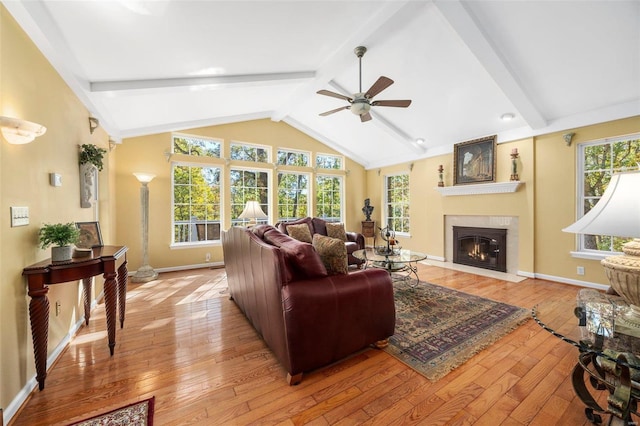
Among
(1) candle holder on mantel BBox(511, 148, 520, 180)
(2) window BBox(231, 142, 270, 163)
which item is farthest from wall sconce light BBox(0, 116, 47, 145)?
(1) candle holder on mantel BBox(511, 148, 520, 180)

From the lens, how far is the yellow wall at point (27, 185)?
57.9 inches

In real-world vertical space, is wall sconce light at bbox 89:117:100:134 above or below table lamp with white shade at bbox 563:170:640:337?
above

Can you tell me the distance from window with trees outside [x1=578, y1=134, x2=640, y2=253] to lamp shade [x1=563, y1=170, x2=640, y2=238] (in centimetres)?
327

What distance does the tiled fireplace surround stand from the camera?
4325mm

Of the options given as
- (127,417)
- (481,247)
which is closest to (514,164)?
(481,247)

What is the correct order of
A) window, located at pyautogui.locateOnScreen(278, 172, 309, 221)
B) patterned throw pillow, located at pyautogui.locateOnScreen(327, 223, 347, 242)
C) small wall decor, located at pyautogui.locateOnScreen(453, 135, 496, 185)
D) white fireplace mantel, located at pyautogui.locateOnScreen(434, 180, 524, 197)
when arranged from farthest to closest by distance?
window, located at pyautogui.locateOnScreen(278, 172, 309, 221) → patterned throw pillow, located at pyautogui.locateOnScreen(327, 223, 347, 242) → small wall decor, located at pyautogui.locateOnScreen(453, 135, 496, 185) → white fireplace mantel, located at pyautogui.locateOnScreen(434, 180, 524, 197)

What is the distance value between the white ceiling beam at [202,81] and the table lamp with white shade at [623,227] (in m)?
3.71

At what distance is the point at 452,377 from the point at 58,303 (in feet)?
10.6

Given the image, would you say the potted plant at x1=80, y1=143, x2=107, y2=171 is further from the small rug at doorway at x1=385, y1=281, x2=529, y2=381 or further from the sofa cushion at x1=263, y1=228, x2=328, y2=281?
the small rug at doorway at x1=385, y1=281, x2=529, y2=381

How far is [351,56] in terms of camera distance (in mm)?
3324

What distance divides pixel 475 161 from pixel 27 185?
19.7 ft

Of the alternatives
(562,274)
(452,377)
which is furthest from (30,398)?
(562,274)

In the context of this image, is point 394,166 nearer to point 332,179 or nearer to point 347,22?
point 332,179

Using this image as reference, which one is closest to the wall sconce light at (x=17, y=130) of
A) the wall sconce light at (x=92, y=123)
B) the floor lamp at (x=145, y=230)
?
the wall sconce light at (x=92, y=123)
